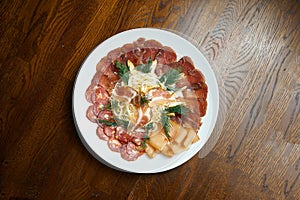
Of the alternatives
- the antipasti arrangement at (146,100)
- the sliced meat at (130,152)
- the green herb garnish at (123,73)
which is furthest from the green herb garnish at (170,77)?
the sliced meat at (130,152)

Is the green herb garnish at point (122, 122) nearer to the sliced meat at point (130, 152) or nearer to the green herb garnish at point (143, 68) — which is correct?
the sliced meat at point (130, 152)

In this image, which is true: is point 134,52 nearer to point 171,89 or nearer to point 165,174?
point 171,89

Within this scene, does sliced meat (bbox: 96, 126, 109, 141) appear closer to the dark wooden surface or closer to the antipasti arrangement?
the antipasti arrangement

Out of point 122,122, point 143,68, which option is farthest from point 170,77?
point 122,122

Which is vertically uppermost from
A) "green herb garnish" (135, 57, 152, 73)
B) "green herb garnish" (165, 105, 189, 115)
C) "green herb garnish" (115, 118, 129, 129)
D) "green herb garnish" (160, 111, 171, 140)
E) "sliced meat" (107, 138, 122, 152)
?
"green herb garnish" (135, 57, 152, 73)

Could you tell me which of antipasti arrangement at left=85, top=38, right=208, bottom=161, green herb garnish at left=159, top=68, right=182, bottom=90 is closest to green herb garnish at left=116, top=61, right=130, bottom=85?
antipasti arrangement at left=85, top=38, right=208, bottom=161

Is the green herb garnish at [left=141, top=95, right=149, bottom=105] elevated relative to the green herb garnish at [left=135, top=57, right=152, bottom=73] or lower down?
lower down

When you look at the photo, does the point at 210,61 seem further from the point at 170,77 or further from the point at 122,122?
the point at 122,122

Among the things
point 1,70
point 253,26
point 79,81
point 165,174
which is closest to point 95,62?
point 79,81
